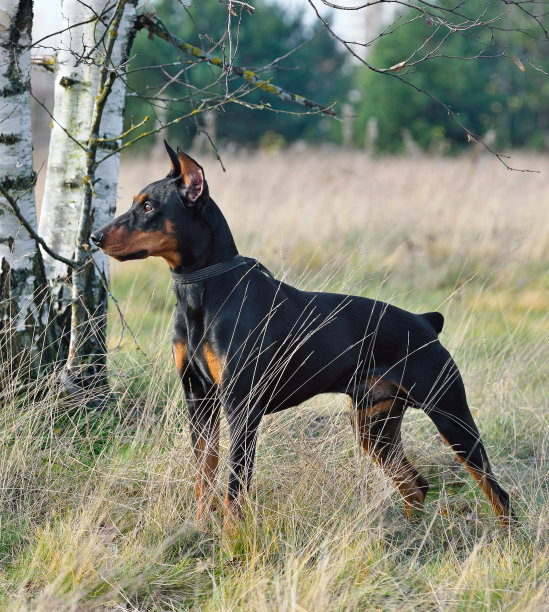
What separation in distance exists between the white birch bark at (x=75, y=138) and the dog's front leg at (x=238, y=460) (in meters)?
1.58

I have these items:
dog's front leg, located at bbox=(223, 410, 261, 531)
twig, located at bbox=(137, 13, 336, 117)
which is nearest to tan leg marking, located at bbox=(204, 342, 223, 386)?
dog's front leg, located at bbox=(223, 410, 261, 531)

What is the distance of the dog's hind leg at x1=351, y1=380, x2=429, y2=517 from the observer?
341 centimetres

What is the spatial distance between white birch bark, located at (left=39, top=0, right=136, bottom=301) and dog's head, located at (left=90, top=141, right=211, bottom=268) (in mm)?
1191

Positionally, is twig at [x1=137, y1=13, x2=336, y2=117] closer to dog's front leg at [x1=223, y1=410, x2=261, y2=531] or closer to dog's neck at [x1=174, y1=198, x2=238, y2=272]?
dog's neck at [x1=174, y1=198, x2=238, y2=272]

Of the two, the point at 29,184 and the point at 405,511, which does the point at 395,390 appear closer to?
the point at 405,511

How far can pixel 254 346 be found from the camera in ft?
9.81

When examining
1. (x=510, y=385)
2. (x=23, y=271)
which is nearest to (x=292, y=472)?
(x=23, y=271)

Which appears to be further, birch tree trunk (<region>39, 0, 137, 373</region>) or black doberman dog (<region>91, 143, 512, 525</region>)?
birch tree trunk (<region>39, 0, 137, 373</region>)

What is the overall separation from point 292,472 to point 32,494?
114cm

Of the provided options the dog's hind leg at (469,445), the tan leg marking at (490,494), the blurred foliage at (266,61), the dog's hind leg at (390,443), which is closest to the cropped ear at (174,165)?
the dog's hind leg at (390,443)

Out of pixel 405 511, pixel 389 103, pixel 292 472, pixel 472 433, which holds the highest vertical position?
pixel 389 103

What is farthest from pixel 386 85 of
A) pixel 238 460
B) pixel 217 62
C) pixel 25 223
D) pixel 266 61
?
pixel 238 460

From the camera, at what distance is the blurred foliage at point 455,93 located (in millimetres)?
18750

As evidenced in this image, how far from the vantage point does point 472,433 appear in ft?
10.7
